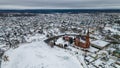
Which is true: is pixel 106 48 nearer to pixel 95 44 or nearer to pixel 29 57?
pixel 95 44

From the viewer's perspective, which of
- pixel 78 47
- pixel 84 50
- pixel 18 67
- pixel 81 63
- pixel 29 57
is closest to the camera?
pixel 18 67

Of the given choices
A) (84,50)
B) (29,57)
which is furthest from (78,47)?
(29,57)

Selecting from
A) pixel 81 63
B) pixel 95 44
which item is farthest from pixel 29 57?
pixel 95 44

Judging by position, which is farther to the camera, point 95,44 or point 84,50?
point 95,44

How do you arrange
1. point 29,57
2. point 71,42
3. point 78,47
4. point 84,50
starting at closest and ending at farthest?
point 29,57
point 84,50
point 78,47
point 71,42
